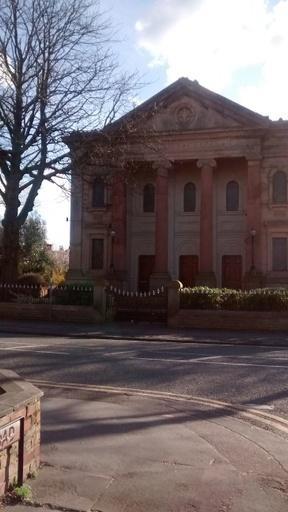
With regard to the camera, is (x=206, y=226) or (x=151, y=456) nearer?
(x=151, y=456)

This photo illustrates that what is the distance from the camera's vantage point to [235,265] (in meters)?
37.0

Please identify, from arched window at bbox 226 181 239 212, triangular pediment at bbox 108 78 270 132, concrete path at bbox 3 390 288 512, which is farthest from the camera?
arched window at bbox 226 181 239 212

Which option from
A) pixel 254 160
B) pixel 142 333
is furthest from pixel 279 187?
pixel 142 333

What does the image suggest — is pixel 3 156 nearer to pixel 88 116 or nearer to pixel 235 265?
pixel 88 116

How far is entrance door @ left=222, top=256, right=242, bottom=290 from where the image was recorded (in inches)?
1447

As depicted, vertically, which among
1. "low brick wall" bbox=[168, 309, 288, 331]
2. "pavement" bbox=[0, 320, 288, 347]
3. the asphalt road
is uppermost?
"low brick wall" bbox=[168, 309, 288, 331]

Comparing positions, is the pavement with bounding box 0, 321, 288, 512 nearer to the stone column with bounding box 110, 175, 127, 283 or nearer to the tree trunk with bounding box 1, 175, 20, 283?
the tree trunk with bounding box 1, 175, 20, 283

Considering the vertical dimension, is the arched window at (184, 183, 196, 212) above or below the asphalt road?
above

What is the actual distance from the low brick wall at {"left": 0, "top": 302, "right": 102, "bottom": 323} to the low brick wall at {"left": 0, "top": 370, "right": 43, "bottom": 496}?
59.6 ft

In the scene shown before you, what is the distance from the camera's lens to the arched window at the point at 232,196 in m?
37.4

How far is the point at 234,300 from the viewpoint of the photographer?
73.3ft

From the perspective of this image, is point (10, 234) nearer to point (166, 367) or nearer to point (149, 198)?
point (149, 198)

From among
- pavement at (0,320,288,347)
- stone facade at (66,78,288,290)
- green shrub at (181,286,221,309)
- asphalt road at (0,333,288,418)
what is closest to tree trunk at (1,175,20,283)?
pavement at (0,320,288,347)

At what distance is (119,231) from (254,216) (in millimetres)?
8087
